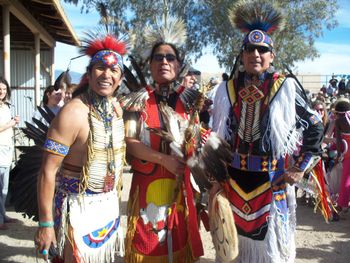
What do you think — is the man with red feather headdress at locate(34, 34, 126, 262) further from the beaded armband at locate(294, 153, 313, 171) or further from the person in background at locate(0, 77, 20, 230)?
the person in background at locate(0, 77, 20, 230)

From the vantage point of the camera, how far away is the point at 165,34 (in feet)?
9.04

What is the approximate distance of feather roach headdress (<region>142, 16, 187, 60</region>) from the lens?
9.04 ft

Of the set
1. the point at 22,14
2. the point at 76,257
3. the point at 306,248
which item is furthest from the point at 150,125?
the point at 22,14

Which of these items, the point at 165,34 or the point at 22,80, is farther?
the point at 22,80

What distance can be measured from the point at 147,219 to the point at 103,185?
469 mm

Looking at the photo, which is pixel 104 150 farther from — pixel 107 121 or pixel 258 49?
pixel 258 49

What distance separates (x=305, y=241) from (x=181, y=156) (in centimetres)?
294

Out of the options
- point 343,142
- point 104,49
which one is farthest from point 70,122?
point 343,142

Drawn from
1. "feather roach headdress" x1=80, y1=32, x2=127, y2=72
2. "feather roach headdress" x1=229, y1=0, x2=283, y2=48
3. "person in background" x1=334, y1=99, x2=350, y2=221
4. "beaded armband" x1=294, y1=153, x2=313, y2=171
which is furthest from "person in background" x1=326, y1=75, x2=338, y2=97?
"feather roach headdress" x1=80, y1=32, x2=127, y2=72

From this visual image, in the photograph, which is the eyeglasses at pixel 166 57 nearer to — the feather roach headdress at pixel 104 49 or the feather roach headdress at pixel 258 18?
the feather roach headdress at pixel 104 49

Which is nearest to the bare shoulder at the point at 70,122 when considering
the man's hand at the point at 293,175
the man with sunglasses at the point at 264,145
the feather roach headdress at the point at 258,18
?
the man with sunglasses at the point at 264,145

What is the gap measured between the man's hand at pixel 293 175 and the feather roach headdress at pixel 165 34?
118 centimetres

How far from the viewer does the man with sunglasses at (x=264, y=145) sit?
257cm

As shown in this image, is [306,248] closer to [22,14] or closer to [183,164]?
[183,164]
